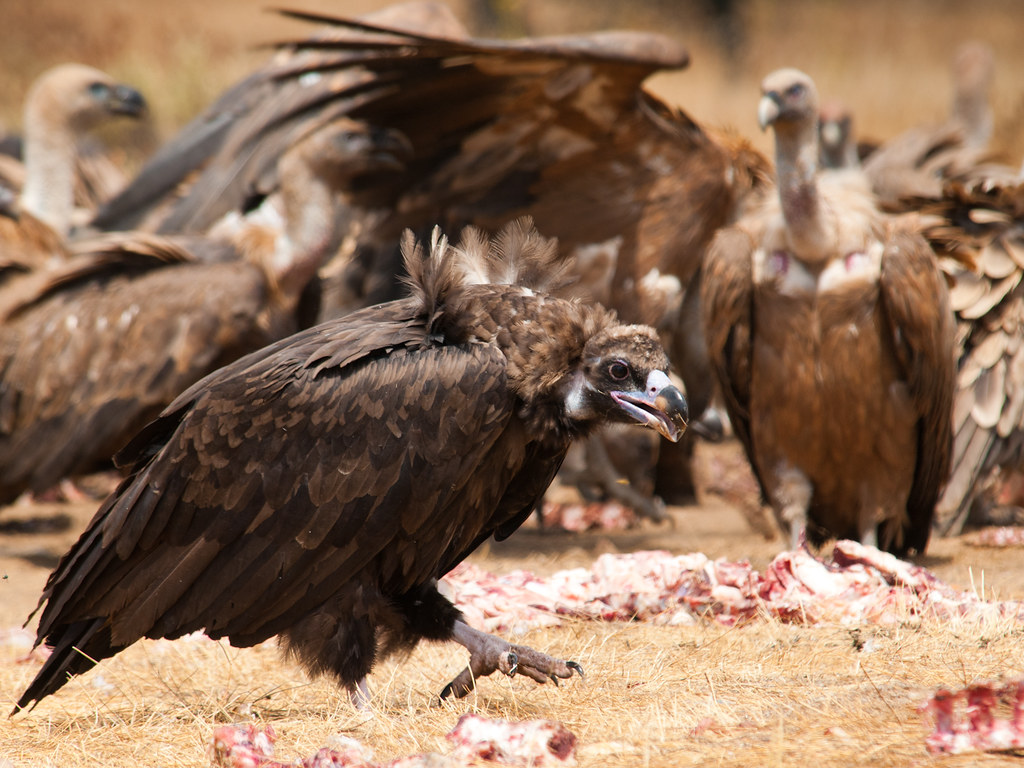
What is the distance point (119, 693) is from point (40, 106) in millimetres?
6003

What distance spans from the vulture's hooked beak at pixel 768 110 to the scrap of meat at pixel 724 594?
6.25ft

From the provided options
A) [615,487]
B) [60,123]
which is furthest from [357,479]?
[60,123]

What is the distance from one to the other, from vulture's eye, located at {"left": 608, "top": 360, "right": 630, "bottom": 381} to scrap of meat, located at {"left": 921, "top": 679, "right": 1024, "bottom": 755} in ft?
3.37

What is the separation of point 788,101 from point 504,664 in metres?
3.30

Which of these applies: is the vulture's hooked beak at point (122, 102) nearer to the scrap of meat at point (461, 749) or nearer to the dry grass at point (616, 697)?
the dry grass at point (616, 697)

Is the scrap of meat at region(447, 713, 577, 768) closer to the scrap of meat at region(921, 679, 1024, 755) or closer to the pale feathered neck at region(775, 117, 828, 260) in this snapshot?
the scrap of meat at region(921, 679, 1024, 755)

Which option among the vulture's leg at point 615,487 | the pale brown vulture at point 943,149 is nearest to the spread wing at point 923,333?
the vulture's leg at point 615,487

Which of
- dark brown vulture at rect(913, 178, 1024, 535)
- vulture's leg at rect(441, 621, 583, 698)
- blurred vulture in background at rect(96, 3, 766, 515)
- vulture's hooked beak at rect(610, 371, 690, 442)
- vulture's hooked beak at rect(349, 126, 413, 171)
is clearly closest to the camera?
vulture's hooked beak at rect(610, 371, 690, 442)

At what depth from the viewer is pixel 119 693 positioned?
3.78 meters

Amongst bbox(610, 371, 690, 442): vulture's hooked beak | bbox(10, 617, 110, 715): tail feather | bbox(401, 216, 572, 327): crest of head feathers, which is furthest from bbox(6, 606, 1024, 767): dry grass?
bbox(401, 216, 572, 327): crest of head feathers

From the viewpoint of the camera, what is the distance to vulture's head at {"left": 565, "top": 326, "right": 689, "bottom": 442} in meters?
3.09

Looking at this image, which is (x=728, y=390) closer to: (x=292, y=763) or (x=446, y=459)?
(x=446, y=459)

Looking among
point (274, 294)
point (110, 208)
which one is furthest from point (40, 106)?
point (274, 294)

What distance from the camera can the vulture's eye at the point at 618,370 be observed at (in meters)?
3.10
